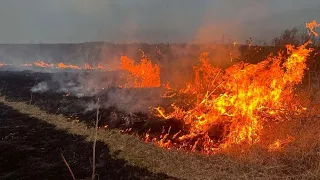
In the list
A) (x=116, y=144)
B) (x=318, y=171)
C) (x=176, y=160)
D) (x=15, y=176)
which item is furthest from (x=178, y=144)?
(x=15, y=176)

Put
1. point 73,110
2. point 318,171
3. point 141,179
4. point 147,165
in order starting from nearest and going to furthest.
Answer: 1. point 318,171
2. point 141,179
3. point 147,165
4. point 73,110

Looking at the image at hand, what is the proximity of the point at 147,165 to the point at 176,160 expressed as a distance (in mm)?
1222

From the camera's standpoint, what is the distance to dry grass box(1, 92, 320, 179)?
1066cm

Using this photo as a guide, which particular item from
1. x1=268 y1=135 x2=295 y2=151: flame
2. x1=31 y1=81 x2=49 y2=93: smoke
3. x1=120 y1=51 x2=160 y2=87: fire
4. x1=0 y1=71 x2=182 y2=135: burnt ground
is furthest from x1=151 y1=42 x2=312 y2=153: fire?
x1=31 y1=81 x2=49 y2=93: smoke

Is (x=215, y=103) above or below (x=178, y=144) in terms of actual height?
above

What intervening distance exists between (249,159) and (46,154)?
930 cm

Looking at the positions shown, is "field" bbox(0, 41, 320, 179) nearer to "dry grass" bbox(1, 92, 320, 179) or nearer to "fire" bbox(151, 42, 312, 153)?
"dry grass" bbox(1, 92, 320, 179)

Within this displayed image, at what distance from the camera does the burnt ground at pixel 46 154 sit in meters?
11.7

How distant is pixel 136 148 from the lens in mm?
14039

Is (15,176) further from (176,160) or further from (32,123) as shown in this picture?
(32,123)

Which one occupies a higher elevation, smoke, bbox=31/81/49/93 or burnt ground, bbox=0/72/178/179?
smoke, bbox=31/81/49/93

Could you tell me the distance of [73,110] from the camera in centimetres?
2234

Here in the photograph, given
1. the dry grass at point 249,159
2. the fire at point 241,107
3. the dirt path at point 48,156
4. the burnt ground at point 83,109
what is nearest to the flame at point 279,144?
the dry grass at point 249,159

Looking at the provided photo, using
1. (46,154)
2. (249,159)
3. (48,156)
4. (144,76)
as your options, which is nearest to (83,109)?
(46,154)
